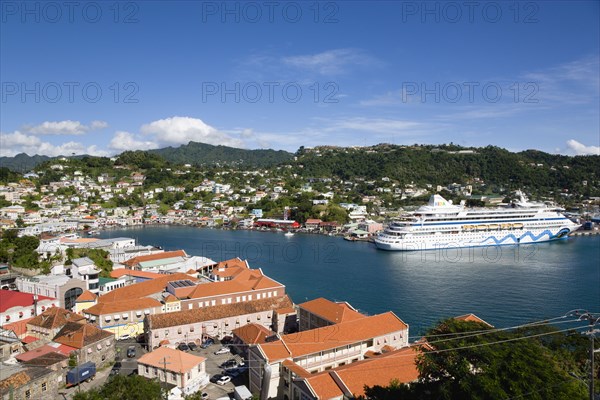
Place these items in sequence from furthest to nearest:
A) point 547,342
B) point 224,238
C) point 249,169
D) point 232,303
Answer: point 249,169
point 224,238
point 232,303
point 547,342

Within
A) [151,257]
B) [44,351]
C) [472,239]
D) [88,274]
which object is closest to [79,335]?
[44,351]

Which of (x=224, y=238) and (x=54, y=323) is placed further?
(x=224, y=238)

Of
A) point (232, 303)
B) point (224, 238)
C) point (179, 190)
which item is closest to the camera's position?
point (232, 303)

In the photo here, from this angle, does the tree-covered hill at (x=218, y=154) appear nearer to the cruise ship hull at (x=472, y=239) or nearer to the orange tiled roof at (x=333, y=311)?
the cruise ship hull at (x=472, y=239)

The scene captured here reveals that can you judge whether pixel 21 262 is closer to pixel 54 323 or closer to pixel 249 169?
pixel 54 323

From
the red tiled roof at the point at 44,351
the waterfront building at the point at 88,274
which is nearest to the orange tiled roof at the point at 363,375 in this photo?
the red tiled roof at the point at 44,351

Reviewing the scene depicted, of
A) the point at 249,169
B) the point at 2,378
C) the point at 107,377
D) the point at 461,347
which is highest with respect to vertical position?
the point at 249,169

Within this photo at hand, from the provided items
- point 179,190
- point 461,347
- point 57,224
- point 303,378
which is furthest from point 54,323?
point 179,190

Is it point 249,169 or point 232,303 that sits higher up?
point 249,169
